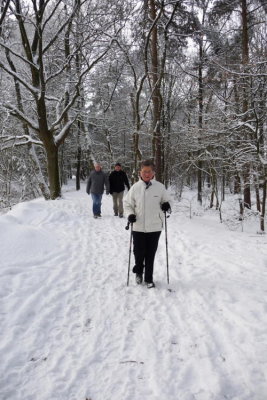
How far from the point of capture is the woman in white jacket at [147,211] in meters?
4.90

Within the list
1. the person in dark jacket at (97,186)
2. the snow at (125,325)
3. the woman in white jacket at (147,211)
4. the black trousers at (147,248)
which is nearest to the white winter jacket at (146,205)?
the woman in white jacket at (147,211)

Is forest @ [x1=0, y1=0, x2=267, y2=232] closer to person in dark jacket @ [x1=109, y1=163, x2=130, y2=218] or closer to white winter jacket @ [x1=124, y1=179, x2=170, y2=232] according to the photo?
person in dark jacket @ [x1=109, y1=163, x2=130, y2=218]

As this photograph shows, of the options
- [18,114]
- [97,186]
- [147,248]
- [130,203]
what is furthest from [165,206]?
[18,114]

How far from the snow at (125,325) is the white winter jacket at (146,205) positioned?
105 centimetres

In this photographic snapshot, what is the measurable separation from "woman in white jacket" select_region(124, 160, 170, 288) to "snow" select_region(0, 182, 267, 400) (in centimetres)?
60

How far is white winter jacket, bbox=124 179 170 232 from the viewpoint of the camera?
16.0 feet

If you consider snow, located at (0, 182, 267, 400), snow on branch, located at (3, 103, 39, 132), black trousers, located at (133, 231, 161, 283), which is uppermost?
snow on branch, located at (3, 103, 39, 132)

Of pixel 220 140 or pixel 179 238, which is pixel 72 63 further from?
pixel 179 238

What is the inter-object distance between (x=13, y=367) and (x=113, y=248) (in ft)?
14.6

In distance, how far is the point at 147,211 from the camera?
4.88 meters

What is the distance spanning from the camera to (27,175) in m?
21.5

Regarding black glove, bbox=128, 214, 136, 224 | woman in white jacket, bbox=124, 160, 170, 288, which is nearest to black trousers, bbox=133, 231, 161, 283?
woman in white jacket, bbox=124, 160, 170, 288

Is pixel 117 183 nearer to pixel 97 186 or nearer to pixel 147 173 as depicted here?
pixel 97 186

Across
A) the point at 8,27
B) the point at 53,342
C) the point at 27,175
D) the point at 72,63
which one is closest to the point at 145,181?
the point at 53,342
